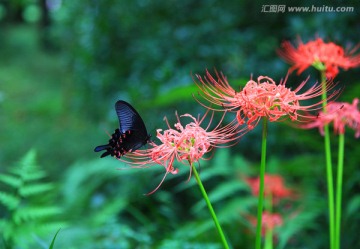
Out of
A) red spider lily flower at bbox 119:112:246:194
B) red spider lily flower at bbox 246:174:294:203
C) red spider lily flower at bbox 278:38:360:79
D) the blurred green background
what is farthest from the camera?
red spider lily flower at bbox 246:174:294:203

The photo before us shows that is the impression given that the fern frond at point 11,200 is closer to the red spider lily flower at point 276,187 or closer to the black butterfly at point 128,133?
the black butterfly at point 128,133

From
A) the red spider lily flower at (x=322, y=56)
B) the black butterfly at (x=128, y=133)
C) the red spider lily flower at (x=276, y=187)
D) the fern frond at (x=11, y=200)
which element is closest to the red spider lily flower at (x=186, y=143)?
the black butterfly at (x=128, y=133)

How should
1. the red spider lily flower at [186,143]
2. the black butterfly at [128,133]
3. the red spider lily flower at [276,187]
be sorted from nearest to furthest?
the red spider lily flower at [186,143] < the black butterfly at [128,133] < the red spider lily flower at [276,187]

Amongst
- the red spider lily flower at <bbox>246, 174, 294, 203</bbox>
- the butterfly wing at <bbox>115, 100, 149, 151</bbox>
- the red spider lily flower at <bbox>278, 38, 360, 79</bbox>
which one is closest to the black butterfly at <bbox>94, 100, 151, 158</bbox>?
the butterfly wing at <bbox>115, 100, 149, 151</bbox>

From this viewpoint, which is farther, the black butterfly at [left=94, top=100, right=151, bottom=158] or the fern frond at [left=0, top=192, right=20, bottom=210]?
the fern frond at [left=0, top=192, right=20, bottom=210]

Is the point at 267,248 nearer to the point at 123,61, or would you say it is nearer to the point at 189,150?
the point at 189,150

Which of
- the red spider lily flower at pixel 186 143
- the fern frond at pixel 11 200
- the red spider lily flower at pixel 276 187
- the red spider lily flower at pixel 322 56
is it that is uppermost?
the red spider lily flower at pixel 276 187

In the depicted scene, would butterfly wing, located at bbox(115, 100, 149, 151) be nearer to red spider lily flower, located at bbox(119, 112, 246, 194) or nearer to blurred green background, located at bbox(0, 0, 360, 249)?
red spider lily flower, located at bbox(119, 112, 246, 194)
